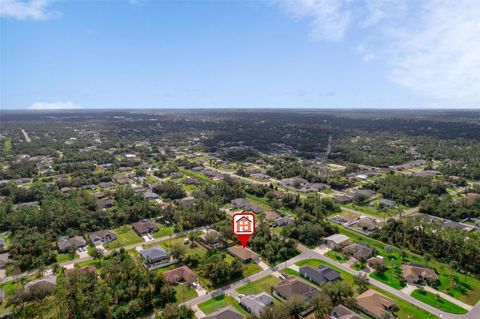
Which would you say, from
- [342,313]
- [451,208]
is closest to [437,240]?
[451,208]

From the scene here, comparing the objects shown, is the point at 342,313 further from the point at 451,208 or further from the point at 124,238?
the point at 451,208

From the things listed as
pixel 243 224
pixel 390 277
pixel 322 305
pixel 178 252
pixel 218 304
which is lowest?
pixel 390 277

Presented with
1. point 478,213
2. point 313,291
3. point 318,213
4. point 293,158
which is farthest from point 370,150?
point 313,291

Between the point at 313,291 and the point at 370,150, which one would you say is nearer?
the point at 313,291

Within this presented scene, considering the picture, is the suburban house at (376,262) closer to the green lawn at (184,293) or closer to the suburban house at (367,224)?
the suburban house at (367,224)

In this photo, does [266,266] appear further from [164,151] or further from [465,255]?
[164,151]

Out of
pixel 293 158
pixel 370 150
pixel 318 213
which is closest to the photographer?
pixel 318 213

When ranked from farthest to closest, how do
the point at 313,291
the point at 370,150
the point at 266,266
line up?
1. the point at 370,150
2. the point at 266,266
3. the point at 313,291
